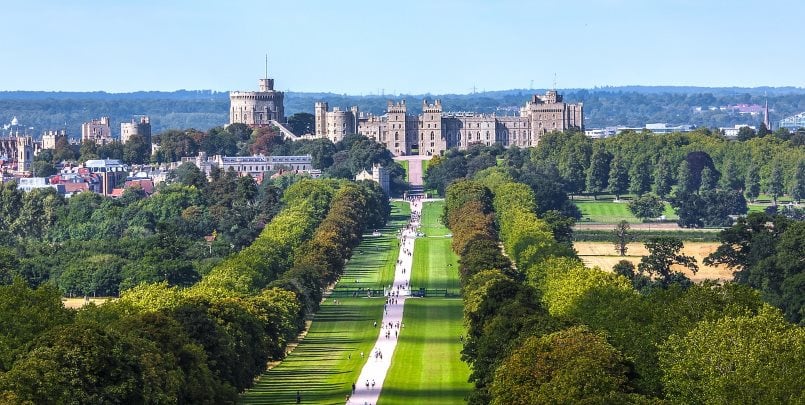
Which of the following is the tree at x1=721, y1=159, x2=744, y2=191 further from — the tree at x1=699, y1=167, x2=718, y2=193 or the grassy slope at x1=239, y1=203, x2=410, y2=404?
the grassy slope at x1=239, y1=203, x2=410, y2=404

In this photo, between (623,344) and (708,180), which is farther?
(708,180)

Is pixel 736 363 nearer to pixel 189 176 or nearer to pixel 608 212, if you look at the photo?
pixel 608 212

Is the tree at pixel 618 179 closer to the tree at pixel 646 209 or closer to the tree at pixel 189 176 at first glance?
the tree at pixel 646 209

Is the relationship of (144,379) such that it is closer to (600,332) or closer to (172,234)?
(600,332)

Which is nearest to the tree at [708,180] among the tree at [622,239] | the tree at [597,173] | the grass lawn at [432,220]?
the tree at [597,173]

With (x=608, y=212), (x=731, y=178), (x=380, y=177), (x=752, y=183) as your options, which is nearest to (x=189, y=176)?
(x=380, y=177)

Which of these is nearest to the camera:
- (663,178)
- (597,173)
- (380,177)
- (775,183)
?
(775,183)

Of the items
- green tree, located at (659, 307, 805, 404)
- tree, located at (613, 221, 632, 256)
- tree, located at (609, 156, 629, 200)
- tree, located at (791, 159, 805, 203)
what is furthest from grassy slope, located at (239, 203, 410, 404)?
tree, located at (609, 156, 629, 200)
